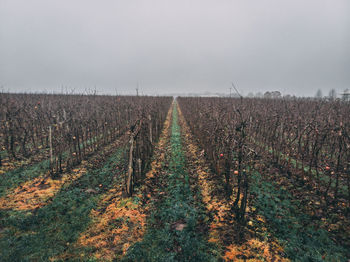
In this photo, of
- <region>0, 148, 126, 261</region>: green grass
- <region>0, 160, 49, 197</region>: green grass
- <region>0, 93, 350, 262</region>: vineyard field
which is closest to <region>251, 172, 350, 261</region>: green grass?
<region>0, 93, 350, 262</region>: vineyard field

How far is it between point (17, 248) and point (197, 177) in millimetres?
5033

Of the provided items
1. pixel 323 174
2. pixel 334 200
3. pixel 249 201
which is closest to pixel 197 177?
pixel 249 201

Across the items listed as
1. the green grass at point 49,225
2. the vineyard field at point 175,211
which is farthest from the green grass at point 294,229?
the green grass at point 49,225

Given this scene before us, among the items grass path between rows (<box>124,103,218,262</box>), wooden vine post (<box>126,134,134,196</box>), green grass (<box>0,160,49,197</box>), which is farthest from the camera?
green grass (<box>0,160,49,197</box>)

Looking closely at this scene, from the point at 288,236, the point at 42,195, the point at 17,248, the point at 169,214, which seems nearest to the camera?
the point at 17,248

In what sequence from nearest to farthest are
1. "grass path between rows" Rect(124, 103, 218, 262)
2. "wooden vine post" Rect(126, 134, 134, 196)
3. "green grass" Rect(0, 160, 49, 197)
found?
"grass path between rows" Rect(124, 103, 218, 262) → "wooden vine post" Rect(126, 134, 134, 196) → "green grass" Rect(0, 160, 49, 197)

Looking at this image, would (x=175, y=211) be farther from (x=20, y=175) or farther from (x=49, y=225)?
(x=20, y=175)

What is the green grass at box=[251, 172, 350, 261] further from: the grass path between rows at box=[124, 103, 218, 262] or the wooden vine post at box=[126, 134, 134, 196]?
the wooden vine post at box=[126, 134, 134, 196]

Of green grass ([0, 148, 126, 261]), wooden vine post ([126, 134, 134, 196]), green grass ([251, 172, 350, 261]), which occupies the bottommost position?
green grass ([0, 148, 126, 261])

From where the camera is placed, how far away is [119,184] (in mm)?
6105

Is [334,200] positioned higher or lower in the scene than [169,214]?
higher

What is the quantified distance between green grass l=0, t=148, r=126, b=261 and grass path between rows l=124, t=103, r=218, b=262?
1522mm

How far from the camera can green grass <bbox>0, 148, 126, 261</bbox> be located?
3363 mm

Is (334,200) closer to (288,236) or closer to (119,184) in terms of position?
(288,236)
